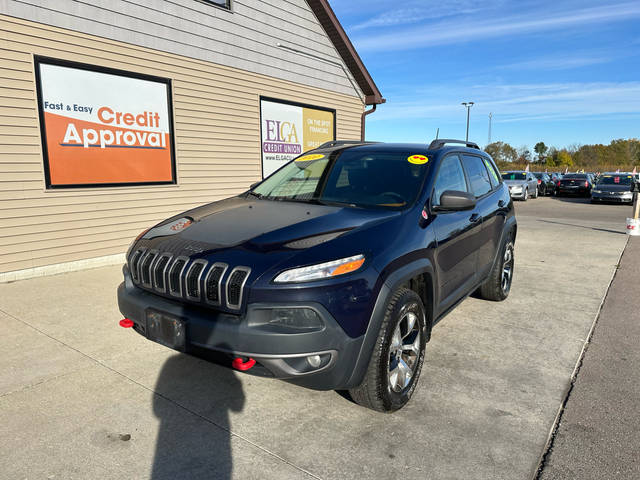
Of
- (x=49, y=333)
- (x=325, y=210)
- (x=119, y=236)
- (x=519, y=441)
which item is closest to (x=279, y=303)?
(x=325, y=210)

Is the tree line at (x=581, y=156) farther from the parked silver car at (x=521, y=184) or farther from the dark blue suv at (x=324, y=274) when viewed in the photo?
the dark blue suv at (x=324, y=274)

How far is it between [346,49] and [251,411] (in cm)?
980

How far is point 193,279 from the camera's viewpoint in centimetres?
257

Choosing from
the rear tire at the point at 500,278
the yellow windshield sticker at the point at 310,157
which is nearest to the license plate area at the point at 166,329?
the yellow windshield sticker at the point at 310,157

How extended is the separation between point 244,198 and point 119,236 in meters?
3.88

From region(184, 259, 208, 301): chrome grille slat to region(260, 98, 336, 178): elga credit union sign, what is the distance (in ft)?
23.3

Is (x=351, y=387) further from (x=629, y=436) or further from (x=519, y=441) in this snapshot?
(x=629, y=436)

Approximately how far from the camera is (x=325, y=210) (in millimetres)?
3209

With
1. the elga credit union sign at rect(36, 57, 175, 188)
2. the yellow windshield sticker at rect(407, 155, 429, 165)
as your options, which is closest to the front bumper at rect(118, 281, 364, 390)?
the yellow windshield sticker at rect(407, 155, 429, 165)

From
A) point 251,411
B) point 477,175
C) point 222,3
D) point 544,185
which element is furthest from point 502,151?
point 251,411

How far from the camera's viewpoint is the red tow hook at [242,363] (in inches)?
93.1

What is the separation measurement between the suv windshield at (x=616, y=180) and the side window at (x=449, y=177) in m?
21.8

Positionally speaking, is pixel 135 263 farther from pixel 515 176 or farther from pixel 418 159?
pixel 515 176

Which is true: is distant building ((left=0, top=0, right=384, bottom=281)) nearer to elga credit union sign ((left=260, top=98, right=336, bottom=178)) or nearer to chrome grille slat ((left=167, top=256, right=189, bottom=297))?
elga credit union sign ((left=260, top=98, right=336, bottom=178))
